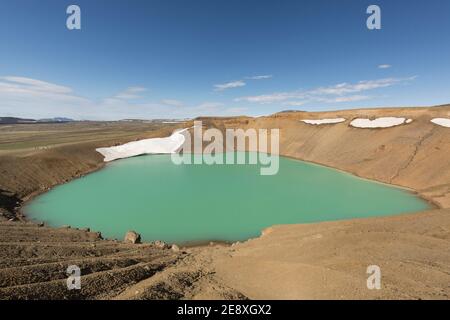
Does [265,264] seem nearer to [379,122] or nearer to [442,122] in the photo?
[442,122]

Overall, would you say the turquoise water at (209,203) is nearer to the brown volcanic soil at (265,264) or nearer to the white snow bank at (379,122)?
the brown volcanic soil at (265,264)

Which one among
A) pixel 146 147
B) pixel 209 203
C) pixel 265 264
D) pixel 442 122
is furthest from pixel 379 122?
pixel 265 264

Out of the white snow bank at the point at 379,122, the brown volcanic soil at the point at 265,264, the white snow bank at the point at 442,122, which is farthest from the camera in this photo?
the white snow bank at the point at 379,122

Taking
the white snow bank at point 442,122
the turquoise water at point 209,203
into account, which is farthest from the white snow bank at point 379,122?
the turquoise water at point 209,203

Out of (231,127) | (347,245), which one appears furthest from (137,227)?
(231,127)
